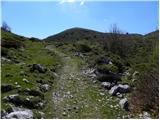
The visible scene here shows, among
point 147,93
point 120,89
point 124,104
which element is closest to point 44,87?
point 120,89

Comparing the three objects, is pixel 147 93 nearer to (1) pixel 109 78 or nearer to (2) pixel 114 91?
(2) pixel 114 91

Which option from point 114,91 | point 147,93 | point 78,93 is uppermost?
point 147,93

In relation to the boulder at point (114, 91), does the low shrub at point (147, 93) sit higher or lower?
higher

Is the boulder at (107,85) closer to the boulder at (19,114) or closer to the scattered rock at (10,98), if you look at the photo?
the scattered rock at (10,98)

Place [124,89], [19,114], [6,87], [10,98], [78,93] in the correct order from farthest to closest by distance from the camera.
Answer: [78,93] → [124,89] → [6,87] → [10,98] → [19,114]

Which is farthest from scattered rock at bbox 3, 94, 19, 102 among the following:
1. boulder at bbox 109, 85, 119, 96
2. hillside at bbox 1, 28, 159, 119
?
boulder at bbox 109, 85, 119, 96

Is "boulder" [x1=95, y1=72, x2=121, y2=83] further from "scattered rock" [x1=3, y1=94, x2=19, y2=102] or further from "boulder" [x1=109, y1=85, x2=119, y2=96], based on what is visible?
"scattered rock" [x1=3, y1=94, x2=19, y2=102]

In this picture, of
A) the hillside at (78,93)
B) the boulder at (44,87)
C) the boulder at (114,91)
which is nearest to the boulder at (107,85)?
the hillside at (78,93)

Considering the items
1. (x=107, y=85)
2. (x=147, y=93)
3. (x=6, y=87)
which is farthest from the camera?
(x=107, y=85)

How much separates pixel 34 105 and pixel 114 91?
6093 mm

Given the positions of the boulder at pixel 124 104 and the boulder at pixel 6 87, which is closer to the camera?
the boulder at pixel 124 104

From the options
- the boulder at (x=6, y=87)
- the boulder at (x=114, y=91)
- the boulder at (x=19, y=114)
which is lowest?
the boulder at (x=19, y=114)

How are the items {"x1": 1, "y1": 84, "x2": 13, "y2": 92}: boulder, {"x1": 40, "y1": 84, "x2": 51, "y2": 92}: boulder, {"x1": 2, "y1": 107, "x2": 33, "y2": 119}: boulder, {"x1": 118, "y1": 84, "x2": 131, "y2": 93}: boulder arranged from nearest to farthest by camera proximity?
1. {"x1": 2, "y1": 107, "x2": 33, "y2": 119}: boulder
2. {"x1": 1, "y1": 84, "x2": 13, "y2": 92}: boulder
3. {"x1": 118, "y1": 84, "x2": 131, "y2": 93}: boulder
4. {"x1": 40, "y1": 84, "x2": 51, "y2": 92}: boulder

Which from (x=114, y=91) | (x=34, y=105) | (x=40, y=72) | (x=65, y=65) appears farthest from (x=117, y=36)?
(x=34, y=105)
